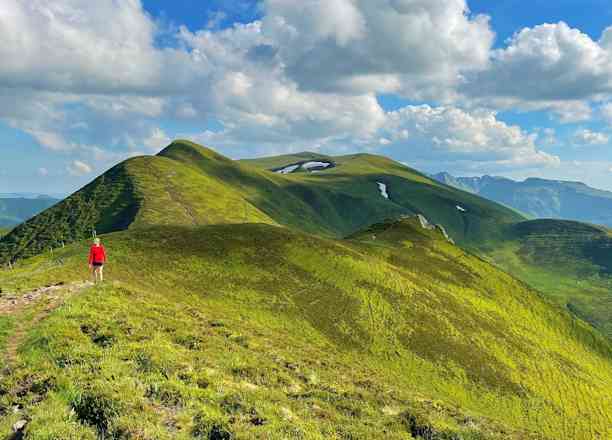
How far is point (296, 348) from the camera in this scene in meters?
33.4

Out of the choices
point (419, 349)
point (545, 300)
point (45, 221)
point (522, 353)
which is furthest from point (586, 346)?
point (45, 221)

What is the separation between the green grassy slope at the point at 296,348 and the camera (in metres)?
16.4

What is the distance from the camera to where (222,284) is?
5134 centimetres

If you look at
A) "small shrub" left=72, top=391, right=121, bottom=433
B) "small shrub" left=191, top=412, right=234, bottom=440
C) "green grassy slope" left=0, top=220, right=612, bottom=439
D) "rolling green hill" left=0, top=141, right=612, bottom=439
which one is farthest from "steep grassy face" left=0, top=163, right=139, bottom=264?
"small shrub" left=191, top=412, right=234, bottom=440

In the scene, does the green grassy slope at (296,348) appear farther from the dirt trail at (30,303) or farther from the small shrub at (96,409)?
the dirt trail at (30,303)

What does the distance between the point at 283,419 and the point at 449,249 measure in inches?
3955

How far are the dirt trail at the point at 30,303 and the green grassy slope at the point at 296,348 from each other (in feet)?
2.75

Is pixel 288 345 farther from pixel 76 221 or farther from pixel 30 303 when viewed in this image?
pixel 76 221

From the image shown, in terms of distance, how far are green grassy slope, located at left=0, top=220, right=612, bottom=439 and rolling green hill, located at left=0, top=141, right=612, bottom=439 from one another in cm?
15

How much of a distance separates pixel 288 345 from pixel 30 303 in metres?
19.2

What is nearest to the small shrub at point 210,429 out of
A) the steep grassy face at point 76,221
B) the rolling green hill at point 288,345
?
the rolling green hill at point 288,345

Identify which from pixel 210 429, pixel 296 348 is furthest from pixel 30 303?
pixel 210 429

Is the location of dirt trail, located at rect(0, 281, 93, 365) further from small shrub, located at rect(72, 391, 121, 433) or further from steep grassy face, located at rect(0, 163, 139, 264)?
steep grassy face, located at rect(0, 163, 139, 264)

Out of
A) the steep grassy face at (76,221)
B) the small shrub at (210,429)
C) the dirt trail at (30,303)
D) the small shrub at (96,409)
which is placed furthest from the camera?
the steep grassy face at (76,221)
